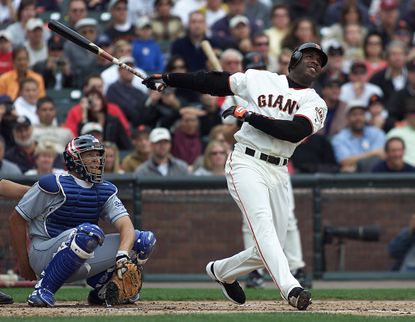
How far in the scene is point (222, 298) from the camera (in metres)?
9.66

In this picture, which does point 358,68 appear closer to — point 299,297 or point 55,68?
point 55,68

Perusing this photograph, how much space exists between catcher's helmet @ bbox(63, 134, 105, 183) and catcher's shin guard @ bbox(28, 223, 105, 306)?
15.8 inches

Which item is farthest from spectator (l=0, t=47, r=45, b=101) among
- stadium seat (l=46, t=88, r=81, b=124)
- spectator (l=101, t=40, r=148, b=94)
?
spectator (l=101, t=40, r=148, b=94)

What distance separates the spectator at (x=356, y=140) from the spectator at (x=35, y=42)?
3.91m

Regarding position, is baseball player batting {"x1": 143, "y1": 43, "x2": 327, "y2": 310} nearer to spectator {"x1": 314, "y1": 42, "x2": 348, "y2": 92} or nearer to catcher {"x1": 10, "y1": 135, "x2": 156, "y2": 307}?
catcher {"x1": 10, "y1": 135, "x2": 156, "y2": 307}

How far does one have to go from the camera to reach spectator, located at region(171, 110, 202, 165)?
44.3 feet

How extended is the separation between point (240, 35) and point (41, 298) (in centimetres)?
801

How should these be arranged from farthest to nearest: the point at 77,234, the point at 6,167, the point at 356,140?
the point at 356,140
the point at 6,167
the point at 77,234

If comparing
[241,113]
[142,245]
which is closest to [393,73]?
[241,113]

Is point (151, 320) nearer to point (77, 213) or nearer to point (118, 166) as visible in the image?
point (77, 213)

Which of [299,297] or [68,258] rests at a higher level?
[68,258]

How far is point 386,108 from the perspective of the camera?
591 inches

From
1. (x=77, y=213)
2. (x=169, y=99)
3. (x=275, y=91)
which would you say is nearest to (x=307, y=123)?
(x=275, y=91)

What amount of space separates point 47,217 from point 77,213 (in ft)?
0.76
